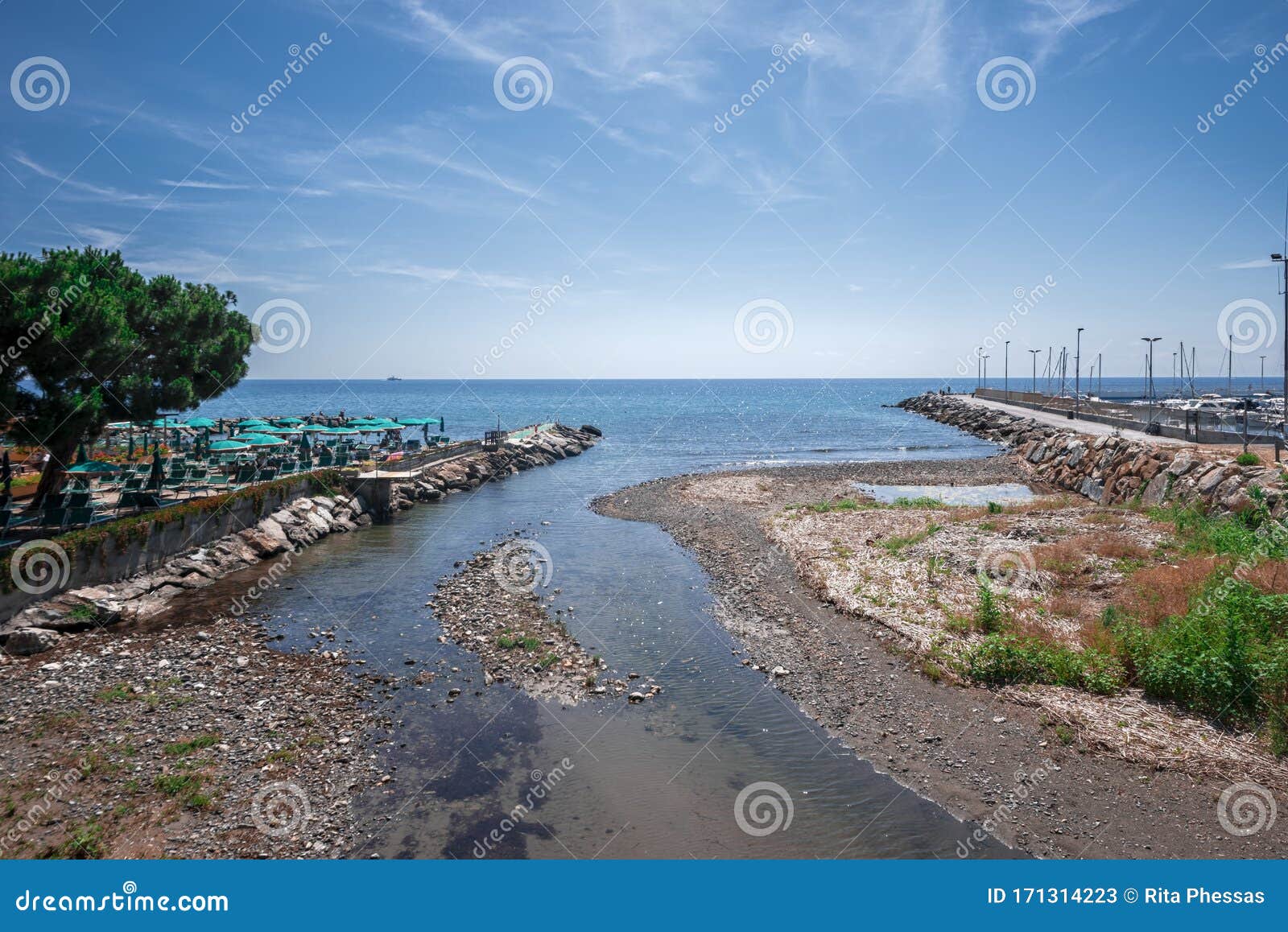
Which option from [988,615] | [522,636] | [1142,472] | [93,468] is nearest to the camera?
[988,615]

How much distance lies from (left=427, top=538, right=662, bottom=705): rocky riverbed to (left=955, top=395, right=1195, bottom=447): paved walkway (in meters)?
30.5

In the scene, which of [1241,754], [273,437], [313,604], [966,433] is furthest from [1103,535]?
[966,433]

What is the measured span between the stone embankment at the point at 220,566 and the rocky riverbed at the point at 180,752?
0.76 metres

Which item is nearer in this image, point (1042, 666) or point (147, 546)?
point (1042, 666)

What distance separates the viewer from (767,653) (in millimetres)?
15898

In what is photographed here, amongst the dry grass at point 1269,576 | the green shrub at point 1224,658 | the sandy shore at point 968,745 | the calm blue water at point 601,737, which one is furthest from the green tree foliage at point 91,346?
the dry grass at point 1269,576

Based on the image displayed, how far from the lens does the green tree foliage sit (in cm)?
1825

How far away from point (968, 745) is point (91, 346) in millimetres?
24186

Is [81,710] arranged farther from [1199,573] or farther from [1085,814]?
[1199,573]

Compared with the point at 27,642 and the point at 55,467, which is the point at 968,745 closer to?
the point at 27,642

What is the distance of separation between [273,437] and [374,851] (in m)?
32.2

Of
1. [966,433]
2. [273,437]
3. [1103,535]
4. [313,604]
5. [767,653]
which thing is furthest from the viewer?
[966,433]

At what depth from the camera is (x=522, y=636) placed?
1678 centimetres

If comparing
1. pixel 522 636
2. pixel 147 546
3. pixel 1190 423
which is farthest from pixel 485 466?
pixel 1190 423
